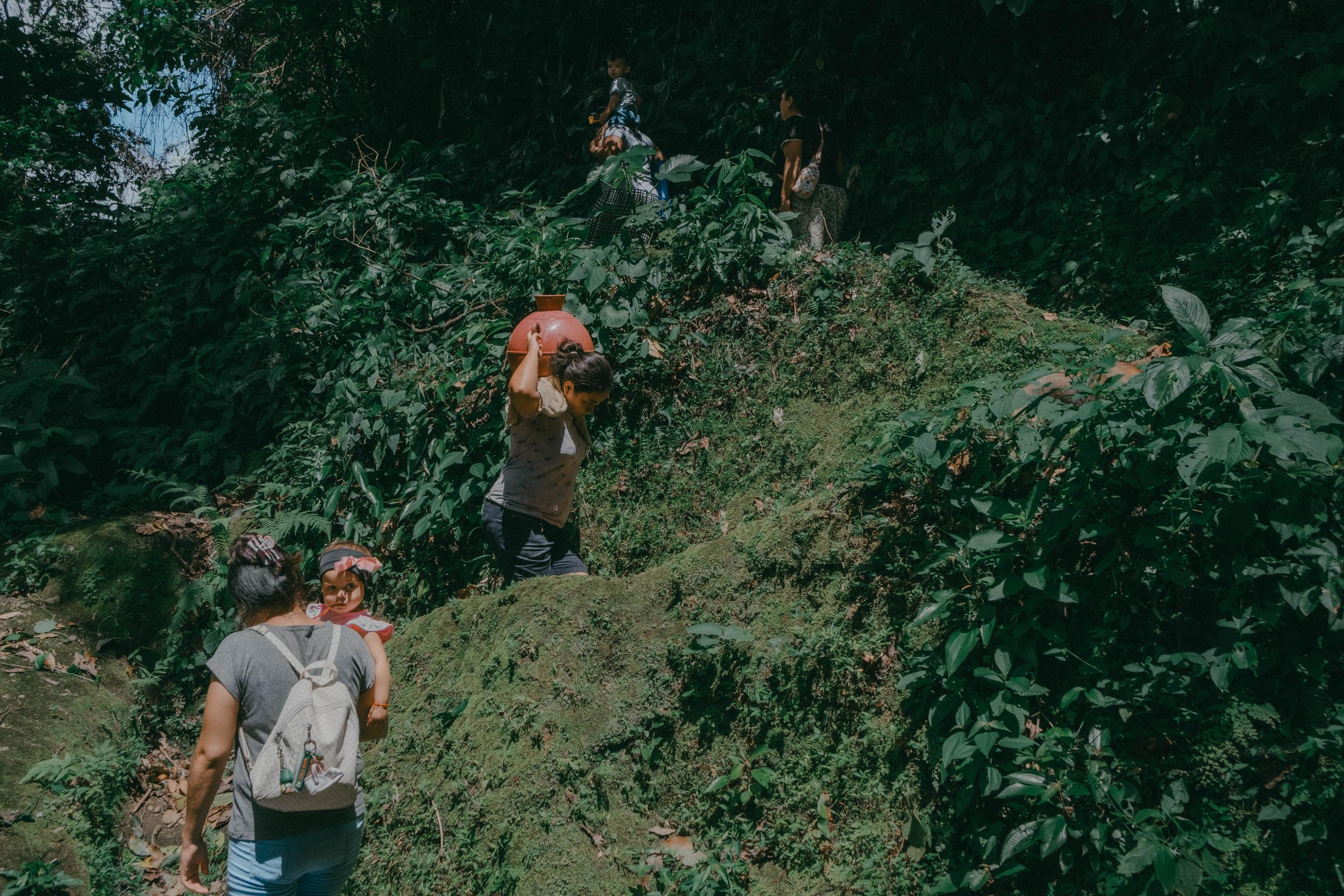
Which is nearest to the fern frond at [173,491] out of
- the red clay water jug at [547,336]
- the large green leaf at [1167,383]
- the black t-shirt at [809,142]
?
the red clay water jug at [547,336]

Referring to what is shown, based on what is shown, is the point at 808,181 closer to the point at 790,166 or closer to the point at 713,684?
the point at 790,166

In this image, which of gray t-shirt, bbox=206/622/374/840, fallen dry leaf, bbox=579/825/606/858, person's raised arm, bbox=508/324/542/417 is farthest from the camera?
person's raised arm, bbox=508/324/542/417

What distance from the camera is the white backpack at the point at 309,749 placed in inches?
107

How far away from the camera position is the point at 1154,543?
10.1ft

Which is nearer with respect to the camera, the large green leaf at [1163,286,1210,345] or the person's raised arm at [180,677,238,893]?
the person's raised arm at [180,677,238,893]

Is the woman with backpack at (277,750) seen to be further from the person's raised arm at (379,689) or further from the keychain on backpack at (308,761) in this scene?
the person's raised arm at (379,689)

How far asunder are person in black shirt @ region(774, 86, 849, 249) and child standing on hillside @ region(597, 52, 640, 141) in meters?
1.42

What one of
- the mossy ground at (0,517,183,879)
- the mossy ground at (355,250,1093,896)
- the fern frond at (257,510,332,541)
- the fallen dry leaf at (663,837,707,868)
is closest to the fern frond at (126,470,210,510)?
the mossy ground at (0,517,183,879)

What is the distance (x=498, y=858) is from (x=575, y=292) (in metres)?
3.87

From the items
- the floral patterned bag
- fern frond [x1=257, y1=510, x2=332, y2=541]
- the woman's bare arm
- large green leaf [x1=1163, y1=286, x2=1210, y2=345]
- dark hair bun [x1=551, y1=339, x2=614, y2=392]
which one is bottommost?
the woman's bare arm

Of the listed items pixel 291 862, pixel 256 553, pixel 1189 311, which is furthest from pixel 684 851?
pixel 1189 311

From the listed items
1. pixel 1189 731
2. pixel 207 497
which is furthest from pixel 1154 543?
pixel 207 497

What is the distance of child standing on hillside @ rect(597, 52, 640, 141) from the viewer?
7703 millimetres

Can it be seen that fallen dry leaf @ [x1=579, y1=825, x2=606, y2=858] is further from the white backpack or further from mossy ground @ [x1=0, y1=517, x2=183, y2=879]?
mossy ground @ [x1=0, y1=517, x2=183, y2=879]
